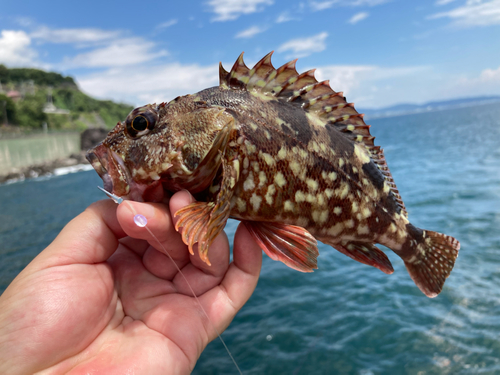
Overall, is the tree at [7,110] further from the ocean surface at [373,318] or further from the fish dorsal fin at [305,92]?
the fish dorsal fin at [305,92]

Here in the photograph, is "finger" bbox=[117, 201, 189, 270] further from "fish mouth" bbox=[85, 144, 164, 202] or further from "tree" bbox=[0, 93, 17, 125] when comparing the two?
"tree" bbox=[0, 93, 17, 125]

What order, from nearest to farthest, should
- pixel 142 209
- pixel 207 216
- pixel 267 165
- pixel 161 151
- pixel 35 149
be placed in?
pixel 142 209, pixel 207 216, pixel 161 151, pixel 267 165, pixel 35 149

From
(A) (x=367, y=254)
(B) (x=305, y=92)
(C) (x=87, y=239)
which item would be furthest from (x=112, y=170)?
(A) (x=367, y=254)

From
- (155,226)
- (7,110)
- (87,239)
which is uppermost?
(7,110)

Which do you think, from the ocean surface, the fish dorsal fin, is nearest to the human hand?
the fish dorsal fin

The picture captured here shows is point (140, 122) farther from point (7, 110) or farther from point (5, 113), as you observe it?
point (7, 110)

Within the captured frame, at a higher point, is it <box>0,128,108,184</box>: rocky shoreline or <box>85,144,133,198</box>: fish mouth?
<box>85,144,133,198</box>: fish mouth
